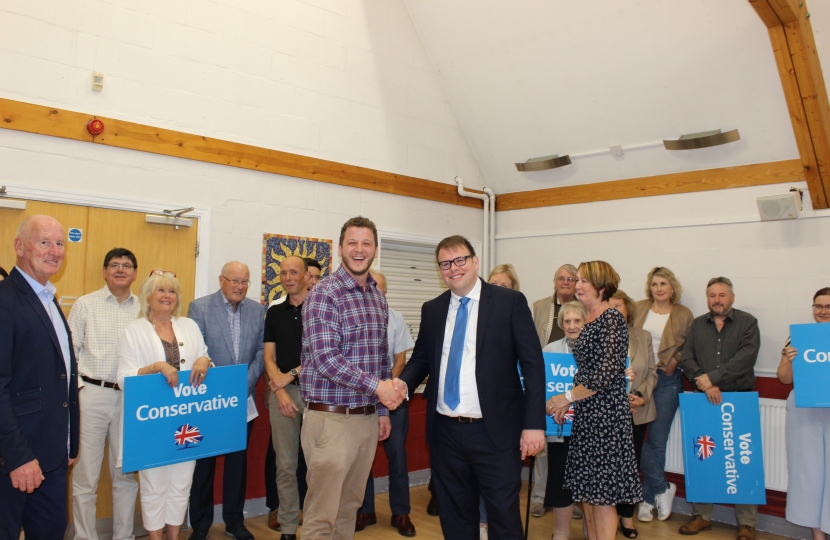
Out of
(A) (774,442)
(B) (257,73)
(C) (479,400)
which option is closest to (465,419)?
(C) (479,400)

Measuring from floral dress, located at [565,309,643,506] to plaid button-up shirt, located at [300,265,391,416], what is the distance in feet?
3.45

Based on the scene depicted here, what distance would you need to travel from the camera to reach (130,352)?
11.6 ft

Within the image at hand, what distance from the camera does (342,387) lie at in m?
2.85

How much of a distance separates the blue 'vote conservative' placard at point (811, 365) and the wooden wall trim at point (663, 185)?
1.64m

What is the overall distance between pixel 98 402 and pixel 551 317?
10.4 feet

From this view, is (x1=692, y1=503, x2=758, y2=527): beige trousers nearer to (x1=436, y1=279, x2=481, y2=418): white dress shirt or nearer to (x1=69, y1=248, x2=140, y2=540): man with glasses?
(x1=436, y1=279, x2=481, y2=418): white dress shirt

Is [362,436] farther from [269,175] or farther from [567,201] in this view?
[567,201]

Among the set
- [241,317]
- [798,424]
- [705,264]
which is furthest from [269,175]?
[798,424]

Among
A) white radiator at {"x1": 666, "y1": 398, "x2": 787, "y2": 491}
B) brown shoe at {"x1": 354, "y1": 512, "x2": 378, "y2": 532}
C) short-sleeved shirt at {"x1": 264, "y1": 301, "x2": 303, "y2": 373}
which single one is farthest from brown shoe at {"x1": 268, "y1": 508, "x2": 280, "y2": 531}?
white radiator at {"x1": 666, "y1": 398, "x2": 787, "y2": 491}

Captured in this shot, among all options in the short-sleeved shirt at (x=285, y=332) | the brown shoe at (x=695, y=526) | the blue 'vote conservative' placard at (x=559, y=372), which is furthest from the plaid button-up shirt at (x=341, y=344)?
the brown shoe at (x=695, y=526)

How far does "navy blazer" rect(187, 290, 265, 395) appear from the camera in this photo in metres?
4.23

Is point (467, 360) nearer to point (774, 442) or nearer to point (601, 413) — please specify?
point (601, 413)

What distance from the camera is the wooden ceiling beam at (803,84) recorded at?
13.4 feet

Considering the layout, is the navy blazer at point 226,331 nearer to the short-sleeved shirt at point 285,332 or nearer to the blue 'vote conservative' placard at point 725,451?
the short-sleeved shirt at point 285,332
